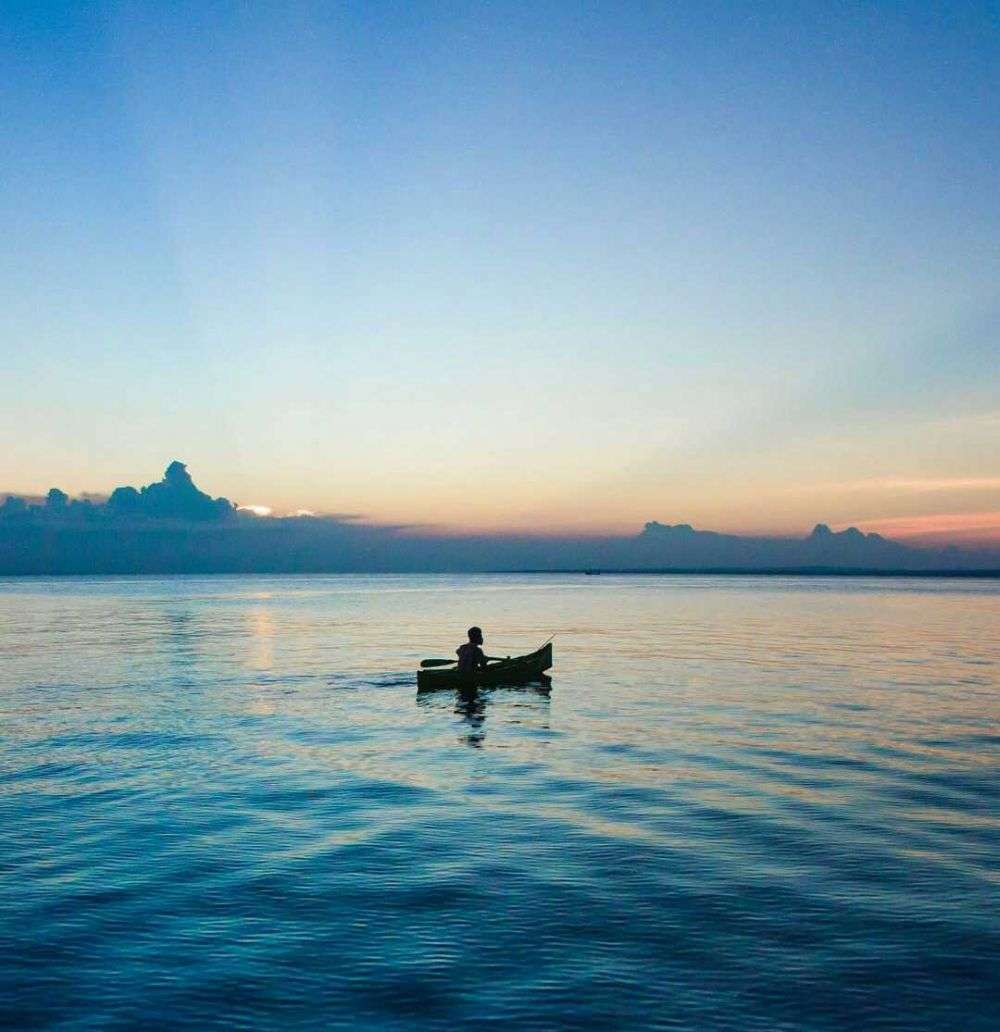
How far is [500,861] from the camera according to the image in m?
14.8

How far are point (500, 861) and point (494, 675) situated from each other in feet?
71.7

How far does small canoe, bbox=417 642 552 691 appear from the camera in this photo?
3525cm

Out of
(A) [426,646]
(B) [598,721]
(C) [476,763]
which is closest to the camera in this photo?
(C) [476,763]

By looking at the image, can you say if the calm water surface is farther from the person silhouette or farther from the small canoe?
the person silhouette

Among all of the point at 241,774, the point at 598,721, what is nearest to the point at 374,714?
the point at 598,721

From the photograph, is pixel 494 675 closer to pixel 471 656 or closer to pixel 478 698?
pixel 478 698

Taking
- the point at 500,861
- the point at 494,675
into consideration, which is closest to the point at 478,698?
the point at 494,675

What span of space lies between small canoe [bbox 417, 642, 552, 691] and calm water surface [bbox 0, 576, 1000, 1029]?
41.8 inches

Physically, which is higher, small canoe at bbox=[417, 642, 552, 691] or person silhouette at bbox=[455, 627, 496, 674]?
person silhouette at bbox=[455, 627, 496, 674]

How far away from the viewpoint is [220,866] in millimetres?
14469

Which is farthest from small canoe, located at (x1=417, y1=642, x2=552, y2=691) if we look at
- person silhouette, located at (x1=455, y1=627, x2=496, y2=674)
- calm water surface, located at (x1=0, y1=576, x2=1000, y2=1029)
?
calm water surface, located at (x1=0, y1=576, x2=1000, y2=1029)

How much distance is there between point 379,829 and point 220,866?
3193 millimetres

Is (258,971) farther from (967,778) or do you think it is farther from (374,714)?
→ (374,714)

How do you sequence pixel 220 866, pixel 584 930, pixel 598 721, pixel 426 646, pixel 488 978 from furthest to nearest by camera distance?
pixel 426 646
pixel 598 721
pixel 220 866
pixel 584 930
pixel 488 978
